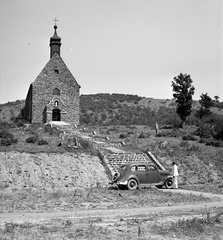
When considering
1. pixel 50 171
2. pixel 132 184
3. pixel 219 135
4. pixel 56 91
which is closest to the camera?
pixel 132 184

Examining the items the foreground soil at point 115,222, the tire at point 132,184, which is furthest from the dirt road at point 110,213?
the tire at point 132,184

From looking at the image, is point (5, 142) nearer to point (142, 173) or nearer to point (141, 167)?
point (141, 167)

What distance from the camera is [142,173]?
1820cm

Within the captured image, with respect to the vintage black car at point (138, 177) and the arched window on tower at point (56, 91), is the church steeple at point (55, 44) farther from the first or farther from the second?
the vintage black car at point (138, 177)

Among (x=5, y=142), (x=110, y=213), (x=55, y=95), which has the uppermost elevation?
(x=55, y=95)

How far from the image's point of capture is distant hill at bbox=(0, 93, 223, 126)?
64.8 m

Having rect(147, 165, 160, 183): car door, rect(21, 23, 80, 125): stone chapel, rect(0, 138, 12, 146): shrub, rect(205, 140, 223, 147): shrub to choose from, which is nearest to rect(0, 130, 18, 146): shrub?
rect(0, 138, 12, 146): shrub

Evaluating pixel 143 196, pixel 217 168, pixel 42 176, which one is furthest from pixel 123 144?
pixel 143 196

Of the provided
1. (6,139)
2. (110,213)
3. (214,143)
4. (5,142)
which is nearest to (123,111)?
(214,143)

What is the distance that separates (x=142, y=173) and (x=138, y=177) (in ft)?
1.07

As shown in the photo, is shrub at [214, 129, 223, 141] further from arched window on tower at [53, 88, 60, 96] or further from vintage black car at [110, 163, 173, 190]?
arched window on tower at [53, 88, 60, 96]

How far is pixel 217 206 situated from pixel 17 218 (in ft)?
24.4

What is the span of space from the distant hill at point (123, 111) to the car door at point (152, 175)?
36381 millimetres

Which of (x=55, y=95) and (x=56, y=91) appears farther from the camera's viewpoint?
(x=56, y=91)
